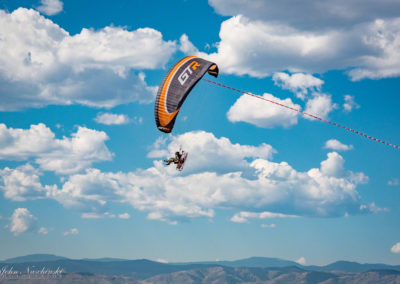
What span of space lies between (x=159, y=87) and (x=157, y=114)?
15.1 feet

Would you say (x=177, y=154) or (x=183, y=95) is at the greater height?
(x=183, y=95)

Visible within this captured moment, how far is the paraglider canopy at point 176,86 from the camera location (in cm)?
6712

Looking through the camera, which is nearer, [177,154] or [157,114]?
[157,114]

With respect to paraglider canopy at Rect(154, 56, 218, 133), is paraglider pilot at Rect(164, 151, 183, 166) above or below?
below

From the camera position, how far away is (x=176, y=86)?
2744 inches

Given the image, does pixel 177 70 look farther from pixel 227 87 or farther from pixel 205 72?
pixel 227 87

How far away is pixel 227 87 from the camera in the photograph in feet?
216

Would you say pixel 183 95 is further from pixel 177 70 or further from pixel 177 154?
pixel 177 154

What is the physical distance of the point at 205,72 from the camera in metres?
72.5

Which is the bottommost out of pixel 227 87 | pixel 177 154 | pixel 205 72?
pixel 177 154

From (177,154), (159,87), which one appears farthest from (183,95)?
(177,154)

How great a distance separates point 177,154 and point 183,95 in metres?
9.44

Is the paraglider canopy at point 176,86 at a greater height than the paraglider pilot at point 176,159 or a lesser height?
greater

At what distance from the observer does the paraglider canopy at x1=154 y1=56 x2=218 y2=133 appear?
67.1 meters
